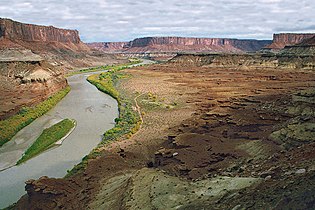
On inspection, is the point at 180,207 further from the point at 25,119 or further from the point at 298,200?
the point at 25,119

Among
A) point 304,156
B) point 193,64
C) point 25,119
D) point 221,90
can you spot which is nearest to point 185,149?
point 304,156

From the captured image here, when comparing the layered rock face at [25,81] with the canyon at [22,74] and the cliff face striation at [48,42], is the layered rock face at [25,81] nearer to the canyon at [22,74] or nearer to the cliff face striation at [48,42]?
the canyon at [22,74]

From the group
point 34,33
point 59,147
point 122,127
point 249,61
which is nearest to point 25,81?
point 122,127

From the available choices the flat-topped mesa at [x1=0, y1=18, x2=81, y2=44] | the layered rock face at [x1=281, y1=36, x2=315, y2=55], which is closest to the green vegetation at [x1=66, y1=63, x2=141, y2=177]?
the layered rock face at [x1=281, y1=36, x2=315, y2=55]

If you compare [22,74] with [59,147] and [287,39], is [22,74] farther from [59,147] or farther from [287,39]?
[287,39]

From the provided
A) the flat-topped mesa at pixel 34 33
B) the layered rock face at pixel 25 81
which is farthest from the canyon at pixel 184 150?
the flat-topped mesa at pixel 34 33

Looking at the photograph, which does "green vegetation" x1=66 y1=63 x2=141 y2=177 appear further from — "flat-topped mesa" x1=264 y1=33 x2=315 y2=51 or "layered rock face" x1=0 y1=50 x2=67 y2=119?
"flat-topped mesa" x1=264 y1=33 x2=315 y2=51
